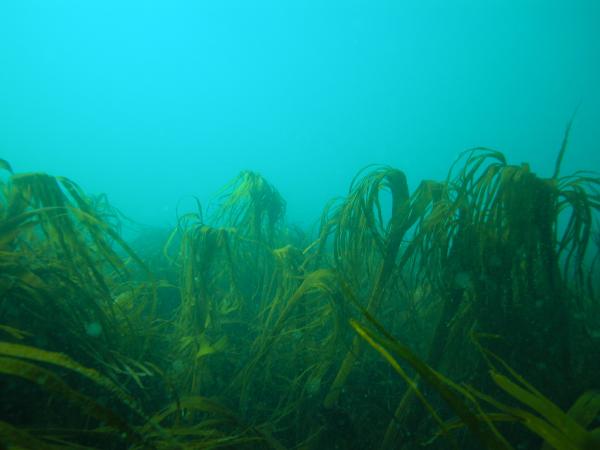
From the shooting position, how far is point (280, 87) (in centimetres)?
14275

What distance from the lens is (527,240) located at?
4.75ft

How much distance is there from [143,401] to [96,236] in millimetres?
905

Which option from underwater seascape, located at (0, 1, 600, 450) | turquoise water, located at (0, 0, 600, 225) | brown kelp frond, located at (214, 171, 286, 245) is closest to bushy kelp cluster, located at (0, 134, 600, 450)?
underwater seascape, located at (0, 1, 600, 450)

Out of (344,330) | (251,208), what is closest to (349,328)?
(344,330)

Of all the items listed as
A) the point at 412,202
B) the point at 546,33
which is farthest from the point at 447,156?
the point at 412,202

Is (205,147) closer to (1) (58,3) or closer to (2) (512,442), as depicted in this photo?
(1) (58,3)

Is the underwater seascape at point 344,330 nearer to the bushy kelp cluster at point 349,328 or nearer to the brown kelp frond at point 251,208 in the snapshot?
the bushy kelp cluster at point 349,328

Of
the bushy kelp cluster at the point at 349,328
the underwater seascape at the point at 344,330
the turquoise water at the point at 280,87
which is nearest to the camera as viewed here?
the underwater seascape at the point at 344,330

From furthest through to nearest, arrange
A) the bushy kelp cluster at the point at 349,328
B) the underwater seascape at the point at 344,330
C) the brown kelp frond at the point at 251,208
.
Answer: the brown kelp frond at the point at 251,208, the bushy kelp cluster at the point at 349,328, the underwater seascape at the point at 344,330

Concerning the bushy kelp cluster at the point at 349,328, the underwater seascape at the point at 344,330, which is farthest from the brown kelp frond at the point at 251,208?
the bushy kelp cluster at the point at 349,328

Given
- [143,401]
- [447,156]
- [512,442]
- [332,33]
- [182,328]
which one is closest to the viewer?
[512,442]

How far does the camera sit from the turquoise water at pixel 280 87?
96.3 metres

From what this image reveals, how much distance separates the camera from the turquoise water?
96312 mm

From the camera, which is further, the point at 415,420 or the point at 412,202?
the point at 412,202
